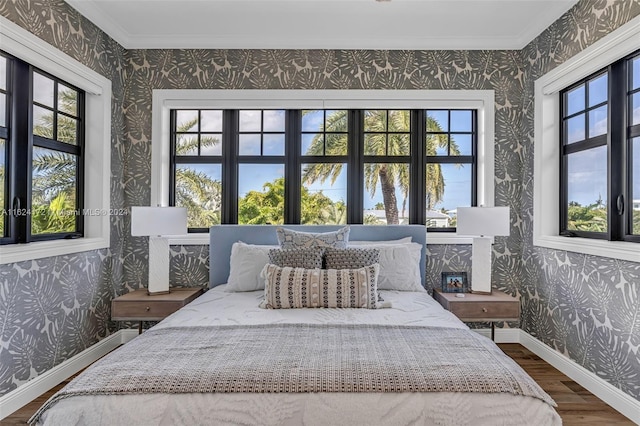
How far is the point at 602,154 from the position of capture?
277 cm

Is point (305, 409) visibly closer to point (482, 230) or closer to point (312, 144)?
point (482, 230)

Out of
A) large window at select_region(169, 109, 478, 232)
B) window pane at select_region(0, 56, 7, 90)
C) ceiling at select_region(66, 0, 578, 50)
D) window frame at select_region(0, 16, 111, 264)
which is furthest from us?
large window at select_region(169, 109, 478, 232)

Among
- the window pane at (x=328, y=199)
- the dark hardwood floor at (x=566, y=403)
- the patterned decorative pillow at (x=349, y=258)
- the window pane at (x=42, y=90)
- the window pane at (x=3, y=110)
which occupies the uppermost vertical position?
the window pane at (x=42, y=90)

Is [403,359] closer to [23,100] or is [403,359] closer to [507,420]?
[507,420]

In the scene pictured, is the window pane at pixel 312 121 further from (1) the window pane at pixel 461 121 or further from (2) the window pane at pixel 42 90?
(2) the window pane at pixel 42 90

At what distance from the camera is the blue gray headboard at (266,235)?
341cm

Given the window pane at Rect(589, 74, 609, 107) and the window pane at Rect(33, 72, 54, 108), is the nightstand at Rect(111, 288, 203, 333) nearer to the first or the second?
the window pane at Rect(33, 72, 54, 108)

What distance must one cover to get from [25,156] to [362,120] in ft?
8.62

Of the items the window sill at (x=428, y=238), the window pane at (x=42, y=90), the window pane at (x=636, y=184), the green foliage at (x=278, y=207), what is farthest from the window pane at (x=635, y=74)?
the window pane at (x=42, y=90)

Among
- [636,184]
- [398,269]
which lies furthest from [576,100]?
[398,269]

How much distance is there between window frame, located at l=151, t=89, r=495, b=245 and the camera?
11.5 ft

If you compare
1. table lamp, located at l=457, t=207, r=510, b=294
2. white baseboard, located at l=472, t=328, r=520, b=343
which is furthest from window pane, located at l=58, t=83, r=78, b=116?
white baseboard, located at l=472, t=328, r=520, b=343

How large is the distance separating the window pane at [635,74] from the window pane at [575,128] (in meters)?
0.49

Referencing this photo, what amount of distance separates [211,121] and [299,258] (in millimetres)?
1800
